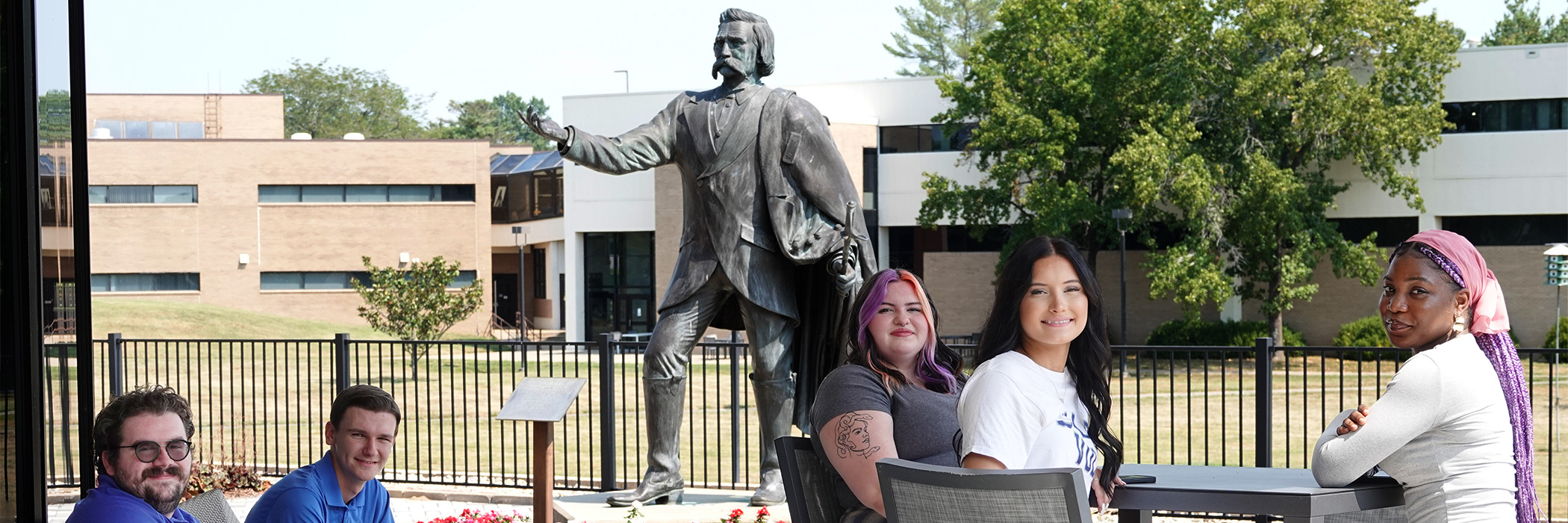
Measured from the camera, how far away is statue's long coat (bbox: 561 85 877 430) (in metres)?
6.34

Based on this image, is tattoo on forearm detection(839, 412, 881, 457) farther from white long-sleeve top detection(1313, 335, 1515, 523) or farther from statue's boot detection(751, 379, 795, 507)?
statue's boot detection(751, 379, 795, 507)

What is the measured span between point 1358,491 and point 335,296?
47.0 m

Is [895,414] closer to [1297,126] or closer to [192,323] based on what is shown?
[1297,126]

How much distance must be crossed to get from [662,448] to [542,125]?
1934 millimetres

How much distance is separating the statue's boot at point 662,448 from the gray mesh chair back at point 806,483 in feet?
8.98

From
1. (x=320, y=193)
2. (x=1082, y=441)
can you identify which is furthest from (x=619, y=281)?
(x=1082, y=441)

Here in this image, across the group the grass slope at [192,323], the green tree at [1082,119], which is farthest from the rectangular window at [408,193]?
the green tree at [1082,119]

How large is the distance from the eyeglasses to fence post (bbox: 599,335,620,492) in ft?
21.5

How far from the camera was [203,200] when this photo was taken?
46.3 meters

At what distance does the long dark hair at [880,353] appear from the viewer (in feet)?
13.2

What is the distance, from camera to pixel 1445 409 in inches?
144

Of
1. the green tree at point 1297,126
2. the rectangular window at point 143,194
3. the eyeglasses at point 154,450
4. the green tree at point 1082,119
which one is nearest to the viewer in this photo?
the eyeglasses at point 154,450

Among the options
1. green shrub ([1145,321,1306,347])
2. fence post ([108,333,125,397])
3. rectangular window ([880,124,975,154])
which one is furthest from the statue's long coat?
rectangular window ([880,124,975,154])

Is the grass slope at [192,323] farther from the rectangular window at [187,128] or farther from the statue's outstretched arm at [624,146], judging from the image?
the statue's outstretched arm at [624,146]
